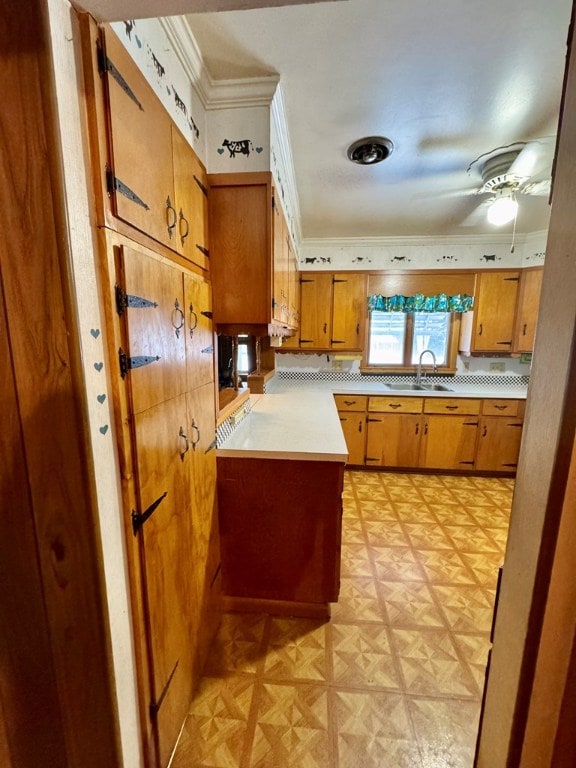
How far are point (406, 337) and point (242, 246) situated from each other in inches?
110

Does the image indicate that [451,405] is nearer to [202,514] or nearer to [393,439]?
[393,439]

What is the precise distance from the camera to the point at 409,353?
12.2 ft

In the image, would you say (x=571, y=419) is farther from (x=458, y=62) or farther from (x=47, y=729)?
(x=458, y=62)

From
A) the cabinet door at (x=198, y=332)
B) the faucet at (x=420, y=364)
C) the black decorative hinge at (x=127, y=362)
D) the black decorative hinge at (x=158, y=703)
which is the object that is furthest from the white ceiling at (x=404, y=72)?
the black decorative hinge at (x=158, y=703)

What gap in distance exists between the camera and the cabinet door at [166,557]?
35.1 inches

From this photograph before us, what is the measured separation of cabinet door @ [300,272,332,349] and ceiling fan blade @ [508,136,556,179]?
1.87 meters

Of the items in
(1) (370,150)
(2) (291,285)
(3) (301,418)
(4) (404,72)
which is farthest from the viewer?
(2) (291,285)

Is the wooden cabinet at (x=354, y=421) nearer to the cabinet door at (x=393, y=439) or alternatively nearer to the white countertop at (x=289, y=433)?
the cabinet door at (x=393, y=439)

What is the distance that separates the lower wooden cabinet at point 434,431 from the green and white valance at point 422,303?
3.21ft

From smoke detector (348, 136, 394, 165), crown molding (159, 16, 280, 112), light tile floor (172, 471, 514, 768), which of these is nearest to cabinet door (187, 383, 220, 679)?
light tile floor (172, 471, 514, 768)

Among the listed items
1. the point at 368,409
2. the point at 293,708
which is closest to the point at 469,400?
the point at 368,409

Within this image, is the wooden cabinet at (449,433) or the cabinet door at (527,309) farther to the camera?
the wooden cabinet at (449,433)

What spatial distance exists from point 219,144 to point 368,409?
2.66m

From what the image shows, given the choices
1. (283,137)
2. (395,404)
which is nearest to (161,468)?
(283,137)
